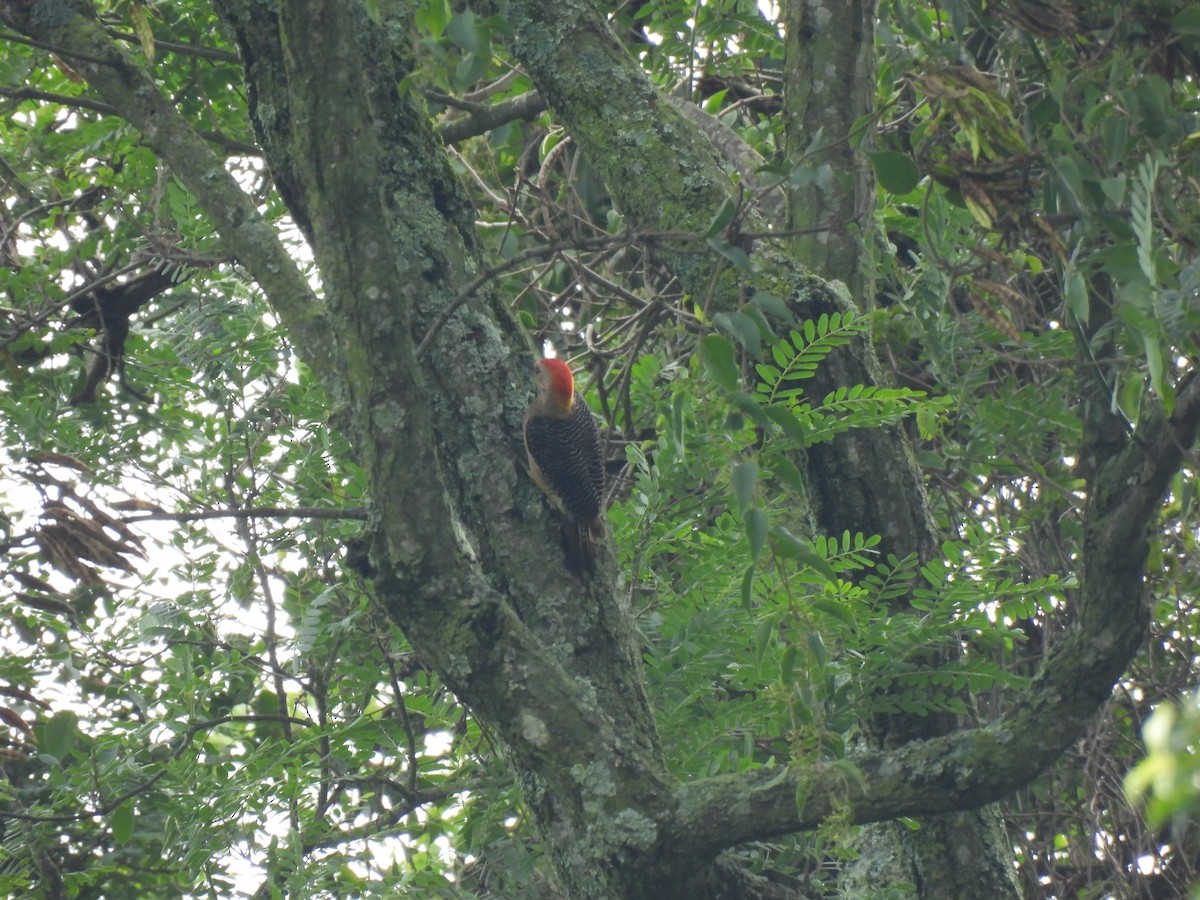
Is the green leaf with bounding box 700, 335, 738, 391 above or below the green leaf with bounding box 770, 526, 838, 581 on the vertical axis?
above

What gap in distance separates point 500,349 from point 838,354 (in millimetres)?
956

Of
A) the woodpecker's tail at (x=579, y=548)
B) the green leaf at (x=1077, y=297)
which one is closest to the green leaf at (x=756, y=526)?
the green leaf at (x=1077, y=297)

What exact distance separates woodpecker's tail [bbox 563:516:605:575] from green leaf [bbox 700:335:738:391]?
118 cm

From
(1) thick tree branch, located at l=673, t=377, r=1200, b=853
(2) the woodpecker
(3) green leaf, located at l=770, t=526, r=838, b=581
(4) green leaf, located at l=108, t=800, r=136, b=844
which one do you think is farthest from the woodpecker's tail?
(4) green leaf, located at l=108, t=800, r=136, b=844

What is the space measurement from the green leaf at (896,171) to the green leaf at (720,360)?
428 mm

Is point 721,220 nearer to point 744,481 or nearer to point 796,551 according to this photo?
point 744,481

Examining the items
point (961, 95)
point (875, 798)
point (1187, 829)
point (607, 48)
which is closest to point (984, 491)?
point (1187, 829)

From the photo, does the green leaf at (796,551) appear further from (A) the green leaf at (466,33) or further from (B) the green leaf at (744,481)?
(A) the green leaf at (466,33)

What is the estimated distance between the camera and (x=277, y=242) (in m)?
3.05

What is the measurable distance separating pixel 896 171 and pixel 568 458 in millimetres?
2219

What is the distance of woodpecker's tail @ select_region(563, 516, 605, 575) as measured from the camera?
2.93m

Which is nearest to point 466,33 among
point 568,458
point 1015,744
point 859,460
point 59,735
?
point 1015,744

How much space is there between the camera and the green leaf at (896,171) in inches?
77.5

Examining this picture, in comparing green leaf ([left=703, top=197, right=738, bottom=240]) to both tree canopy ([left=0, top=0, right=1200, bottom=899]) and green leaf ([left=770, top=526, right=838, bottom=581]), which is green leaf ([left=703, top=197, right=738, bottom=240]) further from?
green leaf ([left=770, top=526, right=838, bottom=581])
